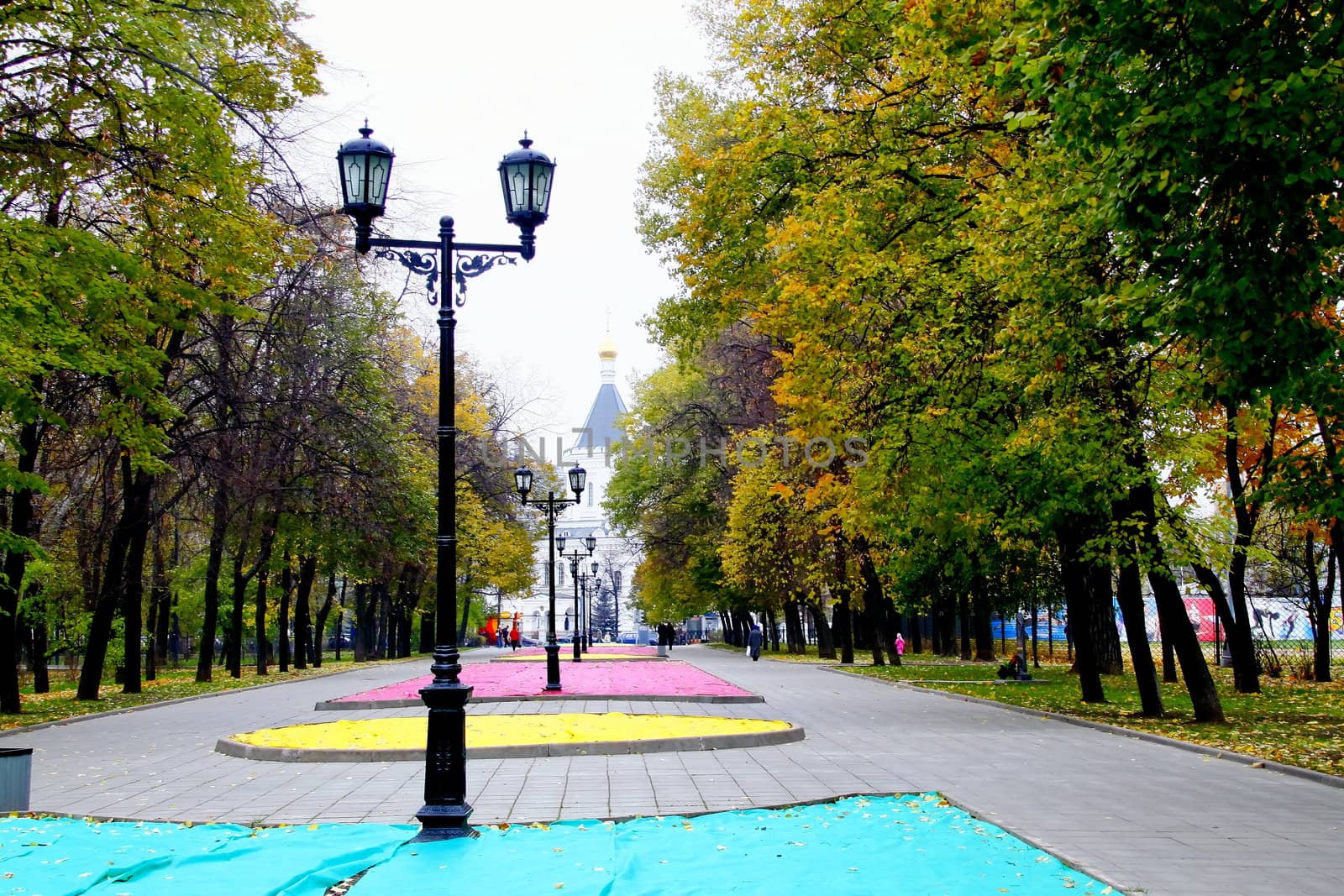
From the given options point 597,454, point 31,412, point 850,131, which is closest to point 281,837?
point 31,412

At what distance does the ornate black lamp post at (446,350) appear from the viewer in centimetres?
773

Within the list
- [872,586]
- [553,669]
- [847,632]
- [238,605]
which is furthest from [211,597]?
[847,632]

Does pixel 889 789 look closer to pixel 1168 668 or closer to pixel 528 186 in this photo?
pixel 528 186

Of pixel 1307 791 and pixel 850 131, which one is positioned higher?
pixel 850 131

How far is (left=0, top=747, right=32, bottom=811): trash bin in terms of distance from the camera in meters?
8.38

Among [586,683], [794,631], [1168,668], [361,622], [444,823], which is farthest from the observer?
[361,622]

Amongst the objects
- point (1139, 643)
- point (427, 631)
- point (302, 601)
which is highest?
point (302, 601)

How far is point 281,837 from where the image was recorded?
7.51 m

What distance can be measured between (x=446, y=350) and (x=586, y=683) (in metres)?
18.2

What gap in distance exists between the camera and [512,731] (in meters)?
14.0

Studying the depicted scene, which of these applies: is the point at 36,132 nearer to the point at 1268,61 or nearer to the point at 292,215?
the point at 292,215

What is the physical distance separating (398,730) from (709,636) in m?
87.0

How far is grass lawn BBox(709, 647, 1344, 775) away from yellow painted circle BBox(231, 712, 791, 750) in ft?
17.5

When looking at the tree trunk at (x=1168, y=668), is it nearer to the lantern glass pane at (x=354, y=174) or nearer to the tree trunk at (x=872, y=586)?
the tree trunk at (x=872, y=586)
